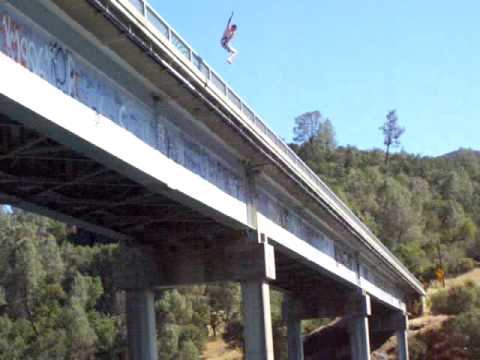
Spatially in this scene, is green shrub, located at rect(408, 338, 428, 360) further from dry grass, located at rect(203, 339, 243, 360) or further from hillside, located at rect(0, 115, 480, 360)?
dry grass, located at rect(203, 339, 243, 360)

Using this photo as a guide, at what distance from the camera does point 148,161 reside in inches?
800

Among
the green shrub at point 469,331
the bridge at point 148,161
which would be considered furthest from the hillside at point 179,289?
the bridge at point 148,161

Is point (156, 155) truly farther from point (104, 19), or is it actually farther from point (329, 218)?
point (329, 218)

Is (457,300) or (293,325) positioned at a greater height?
(457,300)

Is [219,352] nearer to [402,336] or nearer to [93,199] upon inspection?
[402,336]

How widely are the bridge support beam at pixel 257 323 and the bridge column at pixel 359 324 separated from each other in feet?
79.3

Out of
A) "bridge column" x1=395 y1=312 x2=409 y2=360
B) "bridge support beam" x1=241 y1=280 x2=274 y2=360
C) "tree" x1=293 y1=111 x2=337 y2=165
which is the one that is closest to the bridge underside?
"bridge support beam" x1=241 y1=280 x2=274 y2=360

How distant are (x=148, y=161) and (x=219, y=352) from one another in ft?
215

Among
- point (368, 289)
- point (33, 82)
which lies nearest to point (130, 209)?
point (33, 82)

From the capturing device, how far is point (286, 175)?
101 feet

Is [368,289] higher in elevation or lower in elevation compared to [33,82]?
lower

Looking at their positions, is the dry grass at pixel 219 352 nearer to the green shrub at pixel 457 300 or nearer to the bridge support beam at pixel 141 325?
the green shrub at pixel 457 300

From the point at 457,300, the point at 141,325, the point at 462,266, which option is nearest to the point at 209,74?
the point at 141,325

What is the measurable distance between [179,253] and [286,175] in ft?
17.1
